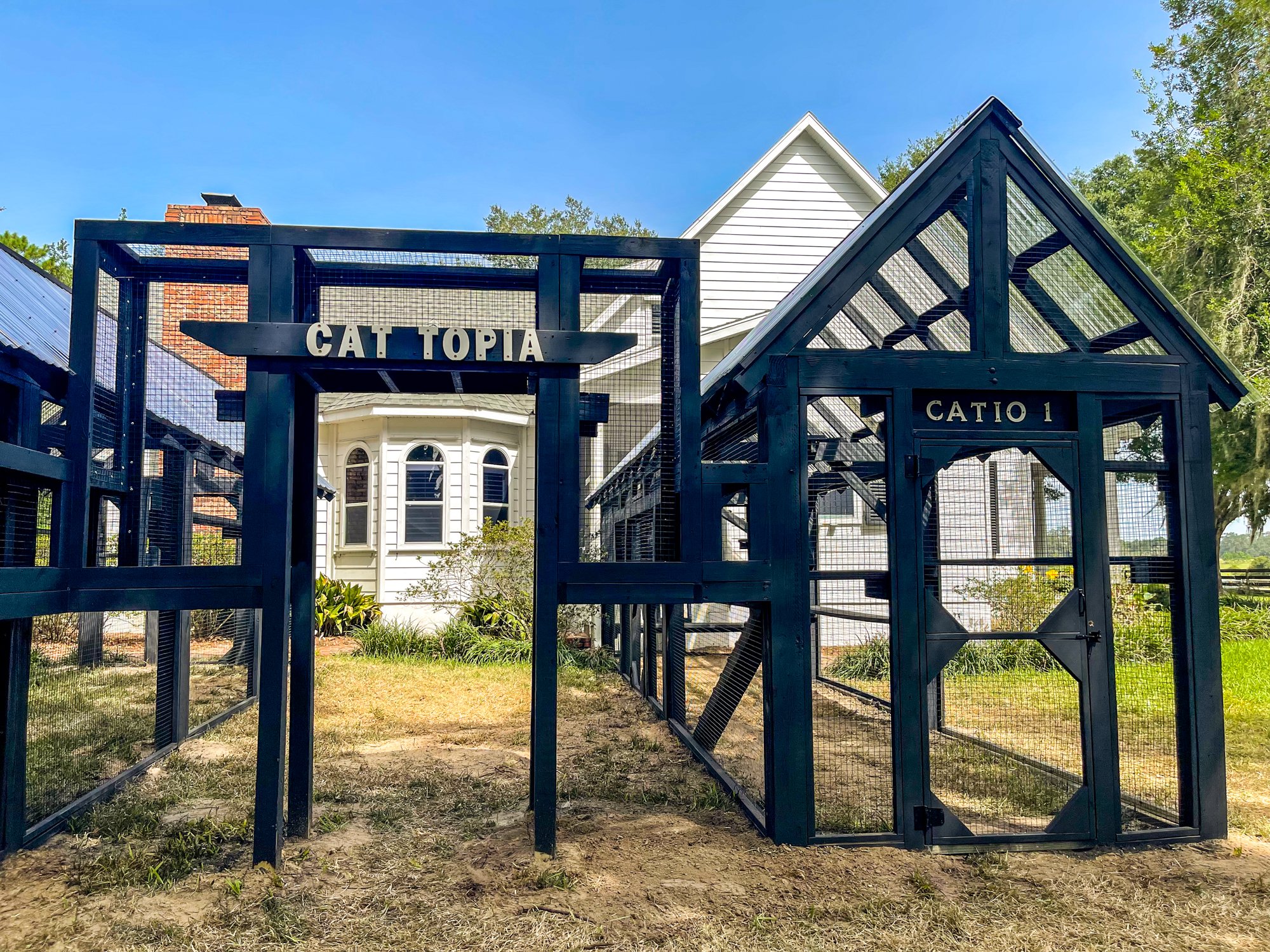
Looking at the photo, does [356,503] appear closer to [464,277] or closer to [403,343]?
[464,277]

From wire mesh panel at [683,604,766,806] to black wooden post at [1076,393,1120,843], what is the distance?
6.26 ft

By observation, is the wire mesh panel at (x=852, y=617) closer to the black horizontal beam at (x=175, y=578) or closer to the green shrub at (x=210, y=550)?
the black horizontal beam at (x=175, y=578)

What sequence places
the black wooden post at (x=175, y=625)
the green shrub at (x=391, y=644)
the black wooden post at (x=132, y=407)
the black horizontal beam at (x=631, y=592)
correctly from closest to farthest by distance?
the black horizontal beam at (x=631, y=592) → the black wooden post at (x=132, y=407) → the black wooden post at (x=175, y=625) → the green shrub at (x=391, y=644)

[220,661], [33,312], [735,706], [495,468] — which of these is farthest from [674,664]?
[495,468]

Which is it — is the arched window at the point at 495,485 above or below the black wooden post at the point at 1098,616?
above

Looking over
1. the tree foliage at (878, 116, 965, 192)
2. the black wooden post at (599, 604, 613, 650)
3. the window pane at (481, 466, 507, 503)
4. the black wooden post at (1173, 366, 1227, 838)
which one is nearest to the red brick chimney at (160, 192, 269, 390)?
the window pane at (481, 466, 507, 503)

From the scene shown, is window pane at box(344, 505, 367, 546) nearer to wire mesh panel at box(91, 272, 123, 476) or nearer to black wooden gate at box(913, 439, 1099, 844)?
wire mesh panel at box(91, 272, 123, 476)

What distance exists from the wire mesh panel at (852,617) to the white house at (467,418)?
19.4 ft

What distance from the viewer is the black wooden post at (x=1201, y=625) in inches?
204

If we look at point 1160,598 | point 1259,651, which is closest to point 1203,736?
point 1160,598

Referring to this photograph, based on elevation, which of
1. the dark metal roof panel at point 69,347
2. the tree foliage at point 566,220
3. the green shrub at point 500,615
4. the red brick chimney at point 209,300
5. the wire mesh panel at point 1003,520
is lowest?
the green shrub at point 500,615

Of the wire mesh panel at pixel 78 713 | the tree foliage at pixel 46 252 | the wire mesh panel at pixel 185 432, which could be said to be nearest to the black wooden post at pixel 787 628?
A: the wire mesh panel at pixel 185 432

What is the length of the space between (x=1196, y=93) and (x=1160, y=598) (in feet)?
61.2

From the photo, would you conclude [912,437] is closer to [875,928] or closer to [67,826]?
[875,928]
